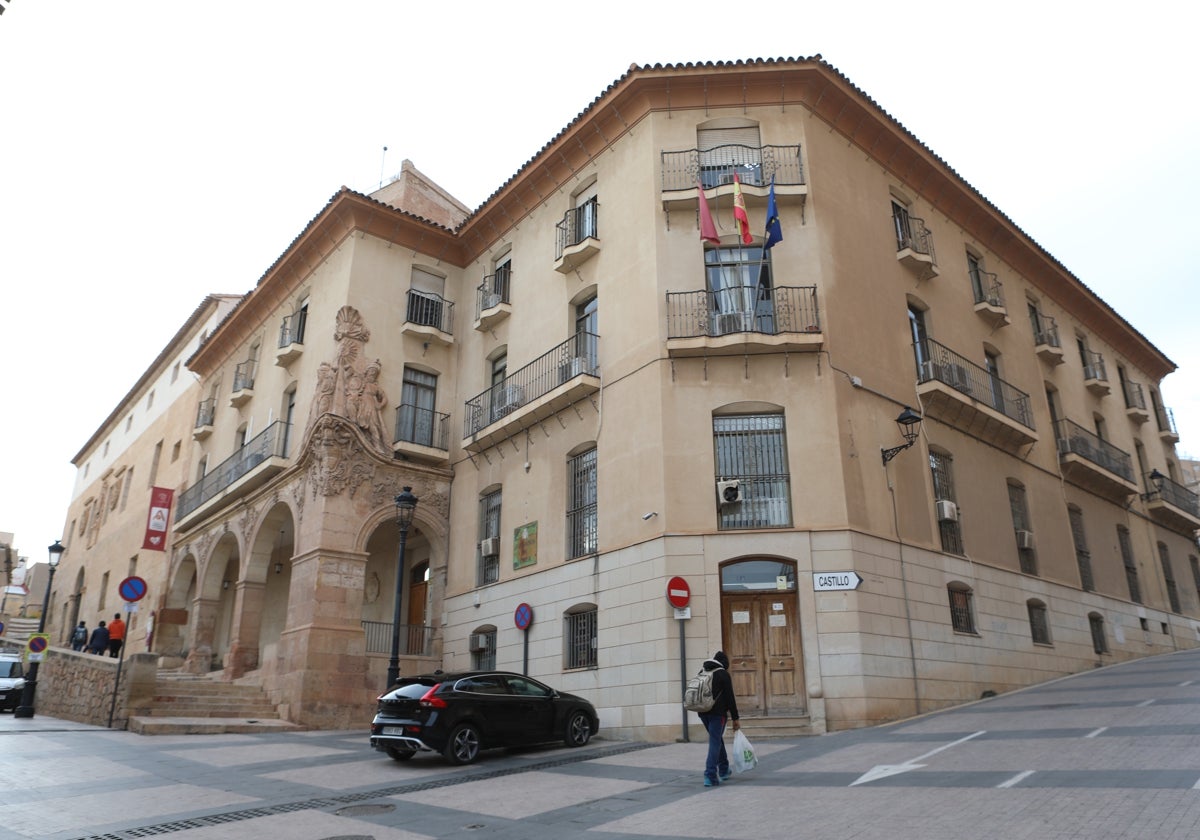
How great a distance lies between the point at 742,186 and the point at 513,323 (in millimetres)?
7361

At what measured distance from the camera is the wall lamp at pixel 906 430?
51.3 feet

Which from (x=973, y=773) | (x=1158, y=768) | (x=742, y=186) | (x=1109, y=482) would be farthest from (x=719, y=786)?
(x=1109, y=482)

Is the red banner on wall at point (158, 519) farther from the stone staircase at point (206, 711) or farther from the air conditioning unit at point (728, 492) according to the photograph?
the air conditioning unit at point (728, 492)

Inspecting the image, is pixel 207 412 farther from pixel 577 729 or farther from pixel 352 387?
pixel 577 729

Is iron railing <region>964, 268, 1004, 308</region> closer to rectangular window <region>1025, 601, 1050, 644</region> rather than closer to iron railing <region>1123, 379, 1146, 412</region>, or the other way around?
rectangular window <region>1025, 601, 1050, 644</region>

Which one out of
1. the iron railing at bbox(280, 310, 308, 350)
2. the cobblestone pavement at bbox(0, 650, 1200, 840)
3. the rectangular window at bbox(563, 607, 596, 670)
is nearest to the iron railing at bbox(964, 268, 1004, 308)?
the cobblestone pavement at bbox(0, 650, 1200, 840)

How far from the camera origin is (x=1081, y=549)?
23.4 m

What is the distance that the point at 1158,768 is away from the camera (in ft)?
26.6

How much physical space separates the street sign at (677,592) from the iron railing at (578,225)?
8.82 meters

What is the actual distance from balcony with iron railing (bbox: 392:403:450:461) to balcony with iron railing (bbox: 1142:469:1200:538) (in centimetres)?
2338

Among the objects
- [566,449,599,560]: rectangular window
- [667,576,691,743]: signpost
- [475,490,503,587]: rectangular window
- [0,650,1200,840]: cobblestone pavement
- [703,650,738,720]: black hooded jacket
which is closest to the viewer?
[0,650,1200,840]: cobblestone pavement

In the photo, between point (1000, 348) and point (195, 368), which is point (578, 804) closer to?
point (1000, 348)

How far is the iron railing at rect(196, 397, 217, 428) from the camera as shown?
30.5 m

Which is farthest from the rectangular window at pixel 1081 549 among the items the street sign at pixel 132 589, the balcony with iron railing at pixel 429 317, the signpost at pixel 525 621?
the street sign at pixel 132 589
